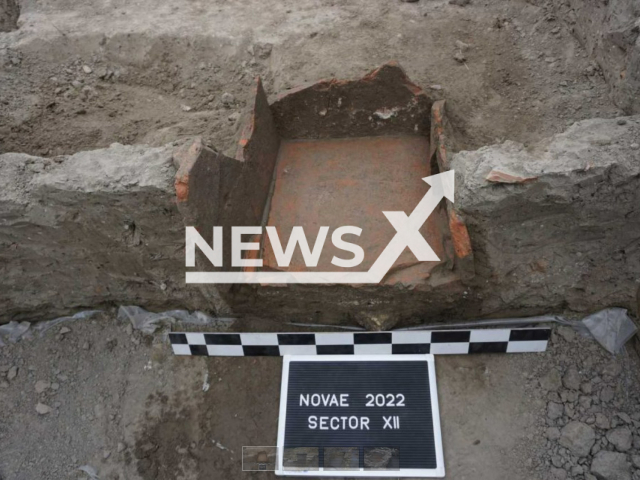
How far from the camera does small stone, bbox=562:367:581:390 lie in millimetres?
2527

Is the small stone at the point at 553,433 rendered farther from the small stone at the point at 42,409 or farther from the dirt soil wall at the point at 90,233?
the small stone at the point at 42,409

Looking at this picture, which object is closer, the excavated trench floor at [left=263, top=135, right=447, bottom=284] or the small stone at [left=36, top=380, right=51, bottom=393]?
the excavated trench floor at [left=263, top=135, right=447, bottom=284]

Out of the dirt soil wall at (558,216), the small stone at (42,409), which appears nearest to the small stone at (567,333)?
the dirt soil wall at (558,216)

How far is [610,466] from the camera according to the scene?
7.46ft

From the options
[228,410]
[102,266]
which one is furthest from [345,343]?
[102,266]

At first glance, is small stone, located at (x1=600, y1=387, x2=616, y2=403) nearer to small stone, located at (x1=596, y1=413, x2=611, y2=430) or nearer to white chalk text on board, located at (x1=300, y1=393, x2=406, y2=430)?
small stone, located at (x1=596, y1=413, x2=611, y2=430)

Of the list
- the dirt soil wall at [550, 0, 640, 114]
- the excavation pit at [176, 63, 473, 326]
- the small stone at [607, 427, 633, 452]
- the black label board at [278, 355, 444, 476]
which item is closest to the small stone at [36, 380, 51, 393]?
the excavation pit at [176, 63, 473, 326]

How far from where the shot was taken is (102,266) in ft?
9.21

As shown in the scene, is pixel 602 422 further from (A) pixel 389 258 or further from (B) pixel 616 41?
(B) pixel 616 41

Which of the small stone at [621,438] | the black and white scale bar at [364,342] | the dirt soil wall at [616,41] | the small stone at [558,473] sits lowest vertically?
the small stone at [558,473]

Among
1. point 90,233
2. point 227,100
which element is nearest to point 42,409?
point 90,233

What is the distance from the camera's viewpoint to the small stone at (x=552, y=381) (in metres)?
2.56

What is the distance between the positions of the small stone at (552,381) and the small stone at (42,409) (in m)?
2.57

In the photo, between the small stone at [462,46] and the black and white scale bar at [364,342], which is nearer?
the black and white scale bar at [364,342]
